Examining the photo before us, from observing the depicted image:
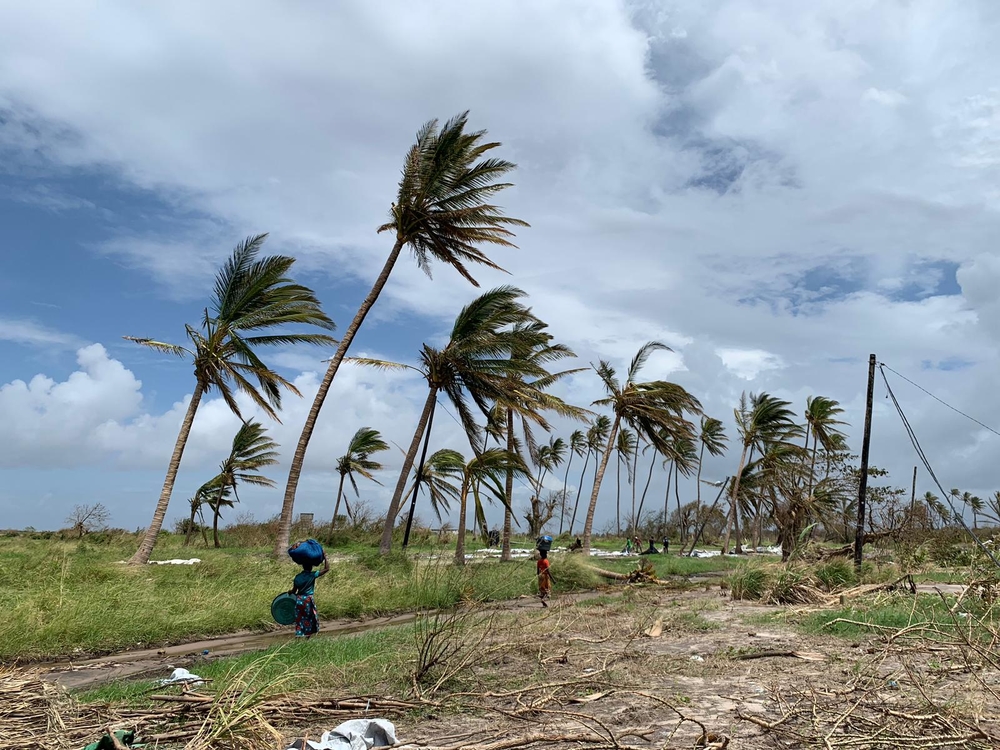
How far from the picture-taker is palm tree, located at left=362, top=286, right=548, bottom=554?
60.9 ft

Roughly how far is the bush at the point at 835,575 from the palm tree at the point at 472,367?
8.66m

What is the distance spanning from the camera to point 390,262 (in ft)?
54.6

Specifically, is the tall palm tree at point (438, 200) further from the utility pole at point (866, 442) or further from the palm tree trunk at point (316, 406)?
the utility pole at point (866, 442)

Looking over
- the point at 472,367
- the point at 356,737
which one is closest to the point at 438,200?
the point at 472,367

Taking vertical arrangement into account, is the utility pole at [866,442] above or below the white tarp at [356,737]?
above

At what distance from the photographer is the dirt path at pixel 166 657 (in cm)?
733

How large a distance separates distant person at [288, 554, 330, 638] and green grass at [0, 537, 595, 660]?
1583 millimetres

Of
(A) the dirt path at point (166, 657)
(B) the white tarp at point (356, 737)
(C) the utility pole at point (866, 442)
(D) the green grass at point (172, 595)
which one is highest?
(C) the utility pole at point (866, 442)

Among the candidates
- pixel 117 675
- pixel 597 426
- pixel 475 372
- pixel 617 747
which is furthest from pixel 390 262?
pixel 597 426

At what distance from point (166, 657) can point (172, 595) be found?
2.88m

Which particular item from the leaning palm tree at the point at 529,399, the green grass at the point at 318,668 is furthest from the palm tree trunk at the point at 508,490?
the green grass at the point at 318,668

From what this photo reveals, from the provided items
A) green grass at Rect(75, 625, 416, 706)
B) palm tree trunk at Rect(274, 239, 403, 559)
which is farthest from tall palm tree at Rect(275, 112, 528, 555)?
→ green grass at Rect(75, 625, 416, 706)

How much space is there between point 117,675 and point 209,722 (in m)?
3.98

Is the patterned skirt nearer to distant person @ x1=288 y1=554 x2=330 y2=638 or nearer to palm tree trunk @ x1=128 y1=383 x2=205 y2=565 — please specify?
distant person @ x1=288 y1=554 x2=330 y2=638
